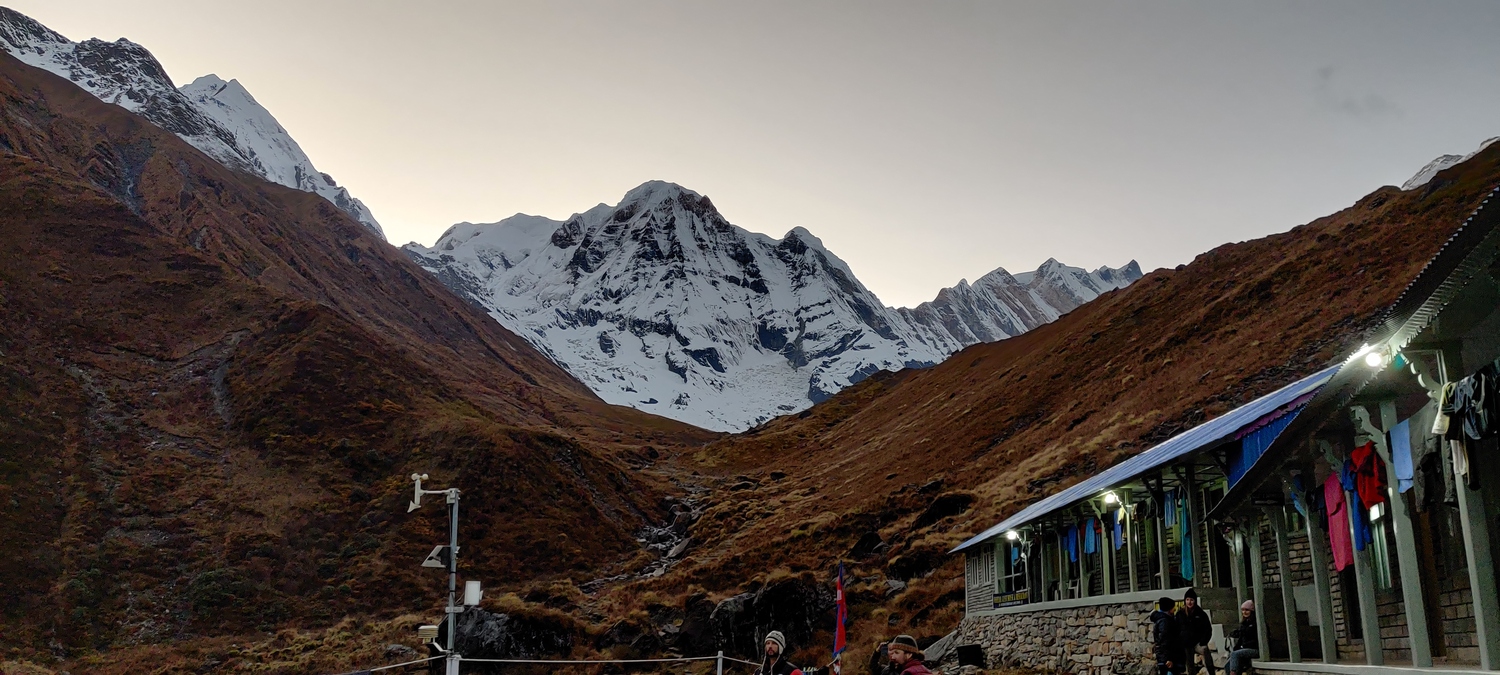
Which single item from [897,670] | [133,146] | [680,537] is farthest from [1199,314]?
[133,146]

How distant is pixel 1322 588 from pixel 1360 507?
1499 millimetres

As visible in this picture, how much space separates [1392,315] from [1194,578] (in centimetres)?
809

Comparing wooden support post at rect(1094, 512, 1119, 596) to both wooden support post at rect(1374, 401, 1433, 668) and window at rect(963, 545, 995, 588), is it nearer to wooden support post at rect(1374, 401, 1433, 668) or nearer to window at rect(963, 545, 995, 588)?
window at rect(963, 545, 995, 588)

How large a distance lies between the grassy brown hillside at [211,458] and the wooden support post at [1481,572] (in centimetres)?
4888

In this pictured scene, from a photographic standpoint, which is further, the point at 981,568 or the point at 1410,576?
the point at 981,568

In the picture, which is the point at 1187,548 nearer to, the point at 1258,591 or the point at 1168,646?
the point at 1258,591

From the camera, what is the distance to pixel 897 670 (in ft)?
23.9

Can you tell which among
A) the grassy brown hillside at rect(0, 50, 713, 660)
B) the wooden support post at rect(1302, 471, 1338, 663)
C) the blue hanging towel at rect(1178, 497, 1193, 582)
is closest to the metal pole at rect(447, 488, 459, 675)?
the wooden support post at rect(1302, 471, 1338, 663)

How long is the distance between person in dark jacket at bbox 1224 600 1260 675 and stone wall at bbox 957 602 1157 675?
2.69 m

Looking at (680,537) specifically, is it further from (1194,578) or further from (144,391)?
(1194,578)

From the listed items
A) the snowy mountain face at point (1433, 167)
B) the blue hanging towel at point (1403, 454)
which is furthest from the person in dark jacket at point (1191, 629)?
the snowy mountain face at point (1433, 167)

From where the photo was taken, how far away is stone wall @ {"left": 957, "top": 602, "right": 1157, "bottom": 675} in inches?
669

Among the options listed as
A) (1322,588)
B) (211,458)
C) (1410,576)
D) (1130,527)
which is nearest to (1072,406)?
(1130,527)

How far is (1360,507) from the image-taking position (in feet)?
33.5
